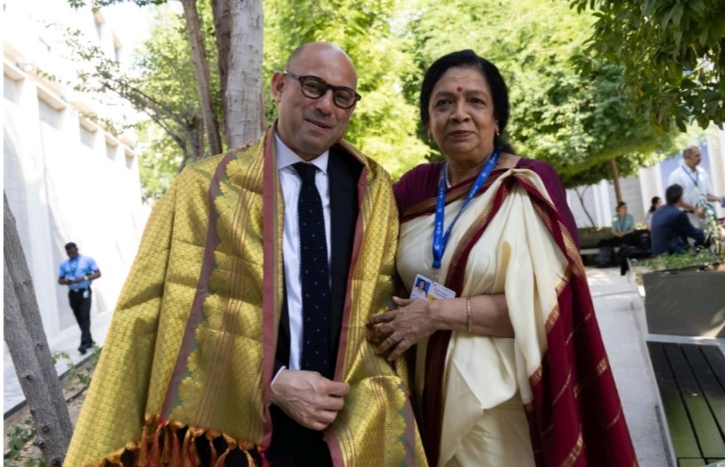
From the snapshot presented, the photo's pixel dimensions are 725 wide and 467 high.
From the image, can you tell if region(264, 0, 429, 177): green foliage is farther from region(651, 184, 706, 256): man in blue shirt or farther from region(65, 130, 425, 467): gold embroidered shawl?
region(65, 130, 425, 467): gold embroidered shawl

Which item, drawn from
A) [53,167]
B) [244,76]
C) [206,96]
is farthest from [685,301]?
[53,167]

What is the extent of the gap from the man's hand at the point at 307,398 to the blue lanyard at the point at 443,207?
1.91 feet

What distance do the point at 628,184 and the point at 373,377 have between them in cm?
4333

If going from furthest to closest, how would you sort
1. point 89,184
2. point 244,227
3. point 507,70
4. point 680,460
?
point 89,184 → point 507,70 → point 680,460 → point 244,227

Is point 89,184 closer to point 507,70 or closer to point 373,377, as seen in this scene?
point 507,70

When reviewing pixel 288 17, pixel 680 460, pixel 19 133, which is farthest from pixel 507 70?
pixel 680 460

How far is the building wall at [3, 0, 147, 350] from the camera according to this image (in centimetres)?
1495

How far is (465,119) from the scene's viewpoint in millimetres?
2738

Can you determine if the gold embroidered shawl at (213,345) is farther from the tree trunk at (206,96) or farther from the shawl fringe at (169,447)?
the tree trunk at (206,96)

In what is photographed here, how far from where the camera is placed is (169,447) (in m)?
2.36

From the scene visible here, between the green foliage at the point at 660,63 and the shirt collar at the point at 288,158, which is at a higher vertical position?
the green foliage at the point at 660,63

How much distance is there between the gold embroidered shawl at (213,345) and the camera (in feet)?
7.73

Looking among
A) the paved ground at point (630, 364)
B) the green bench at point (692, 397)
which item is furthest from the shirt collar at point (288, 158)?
the paved ground at point (630, 364)

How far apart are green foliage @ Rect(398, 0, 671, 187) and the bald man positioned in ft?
51.6
